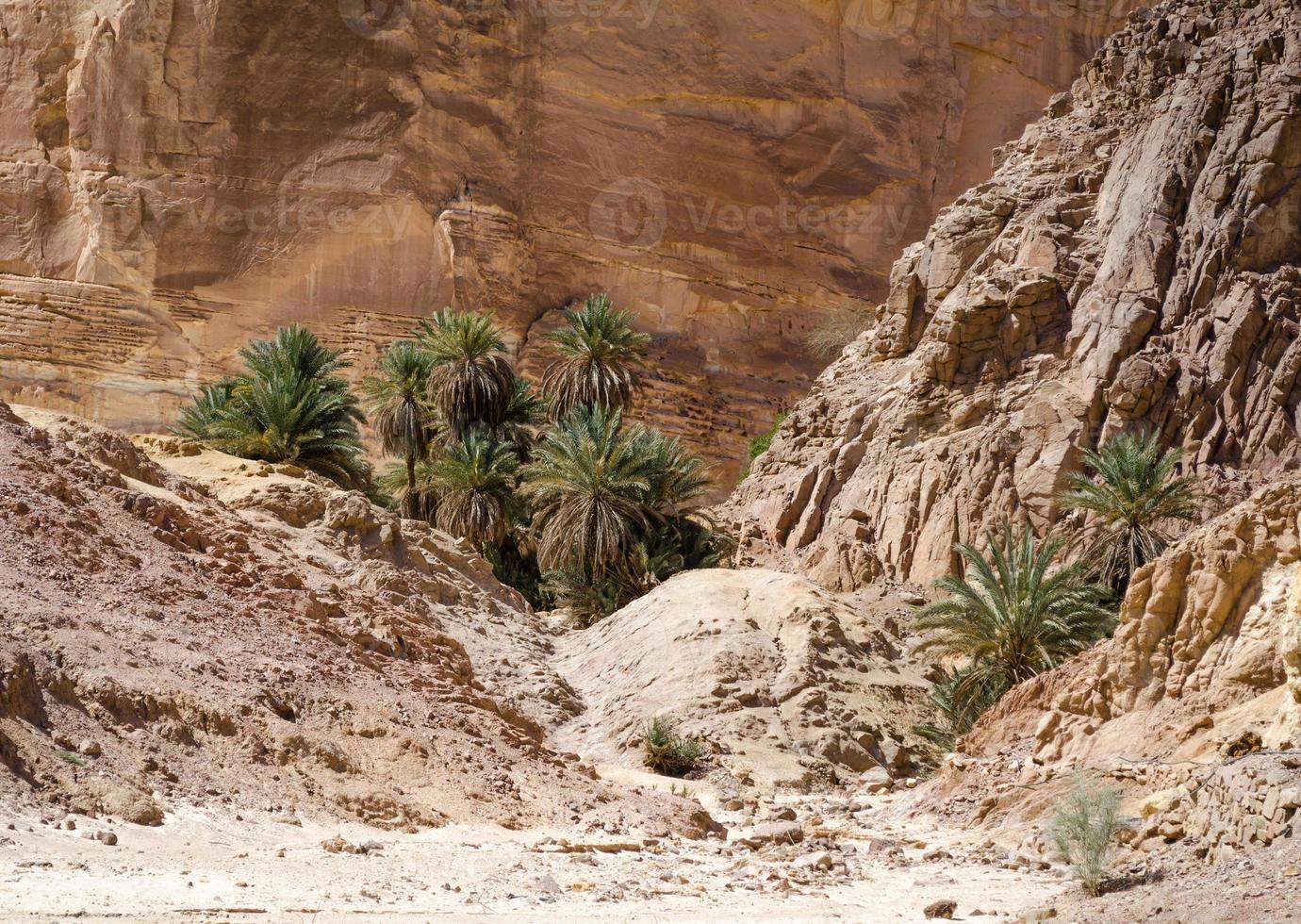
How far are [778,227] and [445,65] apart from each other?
42.7 feet

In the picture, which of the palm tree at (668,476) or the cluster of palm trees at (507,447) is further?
the palm tree at (668,476)

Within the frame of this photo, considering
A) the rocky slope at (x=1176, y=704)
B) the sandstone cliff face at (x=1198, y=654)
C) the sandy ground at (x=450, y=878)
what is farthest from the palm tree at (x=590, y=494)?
the sandy ground at (x=450, y=878)

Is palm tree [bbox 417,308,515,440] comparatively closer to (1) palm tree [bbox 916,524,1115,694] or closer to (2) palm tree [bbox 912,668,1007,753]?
(1) palm tree [bbox 916,524,1115,694]

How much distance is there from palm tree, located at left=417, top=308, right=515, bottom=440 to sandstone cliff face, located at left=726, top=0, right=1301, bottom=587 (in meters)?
7.60

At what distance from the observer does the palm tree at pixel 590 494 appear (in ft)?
98.9

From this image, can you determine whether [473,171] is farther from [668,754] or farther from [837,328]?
[668,754]

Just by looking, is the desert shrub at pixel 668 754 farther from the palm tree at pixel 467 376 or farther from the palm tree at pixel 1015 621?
the palm tree at pixel 467 376

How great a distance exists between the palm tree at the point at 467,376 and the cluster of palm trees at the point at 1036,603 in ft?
48.9

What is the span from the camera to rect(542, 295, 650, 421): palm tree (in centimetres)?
3684

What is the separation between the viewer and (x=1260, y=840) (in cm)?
956

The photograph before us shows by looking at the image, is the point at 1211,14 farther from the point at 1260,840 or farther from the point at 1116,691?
the point at 1260,840

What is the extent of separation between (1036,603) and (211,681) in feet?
37.3

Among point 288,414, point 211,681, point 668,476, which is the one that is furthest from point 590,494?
point 211,681

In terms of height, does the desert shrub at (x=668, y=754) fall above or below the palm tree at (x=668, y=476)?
below
